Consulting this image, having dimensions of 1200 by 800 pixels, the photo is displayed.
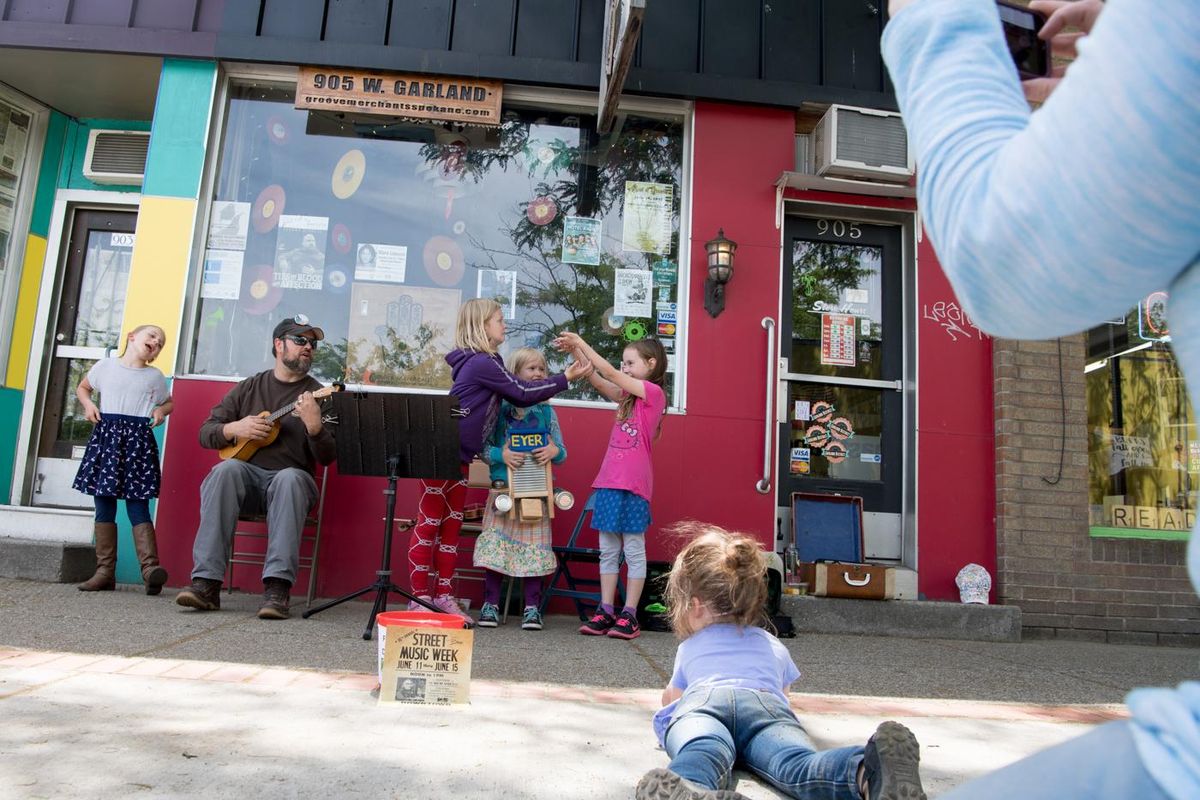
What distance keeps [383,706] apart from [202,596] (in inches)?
94.3

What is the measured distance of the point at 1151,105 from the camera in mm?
585

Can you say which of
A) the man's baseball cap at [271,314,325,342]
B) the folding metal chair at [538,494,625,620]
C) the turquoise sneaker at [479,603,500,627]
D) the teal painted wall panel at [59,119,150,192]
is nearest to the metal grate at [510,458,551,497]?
the folding metal chair at [538,494,625,620]

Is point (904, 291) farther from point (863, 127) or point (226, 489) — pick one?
point (226, 489)

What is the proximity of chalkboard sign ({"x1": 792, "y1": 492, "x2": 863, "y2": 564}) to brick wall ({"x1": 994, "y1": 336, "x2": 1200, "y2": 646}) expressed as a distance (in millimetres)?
1006

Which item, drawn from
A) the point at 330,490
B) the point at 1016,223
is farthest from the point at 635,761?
the point at 330,490

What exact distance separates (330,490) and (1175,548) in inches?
228

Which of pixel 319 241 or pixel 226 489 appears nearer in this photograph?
pixel 226 489

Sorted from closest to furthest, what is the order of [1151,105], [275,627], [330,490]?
[1151,105] → [275,627] → [330,490]

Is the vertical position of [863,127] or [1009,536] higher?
[863,127]

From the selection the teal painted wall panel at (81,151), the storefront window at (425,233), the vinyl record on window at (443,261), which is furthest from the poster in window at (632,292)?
the teal painted wall panel at (81,151)

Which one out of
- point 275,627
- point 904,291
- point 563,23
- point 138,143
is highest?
point 563,23

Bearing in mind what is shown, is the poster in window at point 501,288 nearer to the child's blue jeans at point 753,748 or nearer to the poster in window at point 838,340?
the poster in window at point 838,340

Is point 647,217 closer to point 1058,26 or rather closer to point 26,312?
point 26,312

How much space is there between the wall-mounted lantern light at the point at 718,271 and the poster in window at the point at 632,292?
0.43 metres
